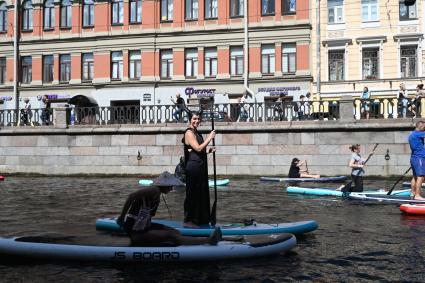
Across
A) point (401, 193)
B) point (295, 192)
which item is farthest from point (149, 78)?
point (401, 193)

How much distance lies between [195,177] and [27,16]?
119ft

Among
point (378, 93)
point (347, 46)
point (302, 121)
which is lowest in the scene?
point (302, 121)

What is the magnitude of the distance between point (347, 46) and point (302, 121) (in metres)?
13.1

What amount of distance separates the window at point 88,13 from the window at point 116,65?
10.4 ft

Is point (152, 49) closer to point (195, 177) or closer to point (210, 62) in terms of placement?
point (210, 62)

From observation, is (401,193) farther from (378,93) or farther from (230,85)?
(230,85)

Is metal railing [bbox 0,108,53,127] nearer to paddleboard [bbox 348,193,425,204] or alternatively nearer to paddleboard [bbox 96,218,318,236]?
paddleboard [bbox 348,193,425,204]

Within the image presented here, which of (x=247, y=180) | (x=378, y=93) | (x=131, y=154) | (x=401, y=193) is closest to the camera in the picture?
(x=401, y=193)

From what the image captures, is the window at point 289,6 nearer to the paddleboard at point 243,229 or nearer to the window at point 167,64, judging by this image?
the window at point 167,64

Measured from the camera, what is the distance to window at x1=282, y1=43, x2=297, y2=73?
116ft

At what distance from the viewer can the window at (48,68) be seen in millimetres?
39906

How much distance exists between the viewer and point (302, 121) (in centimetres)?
2333

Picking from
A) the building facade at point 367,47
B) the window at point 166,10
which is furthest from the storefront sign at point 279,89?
the window at point 166,10

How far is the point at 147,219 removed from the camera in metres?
7.23
